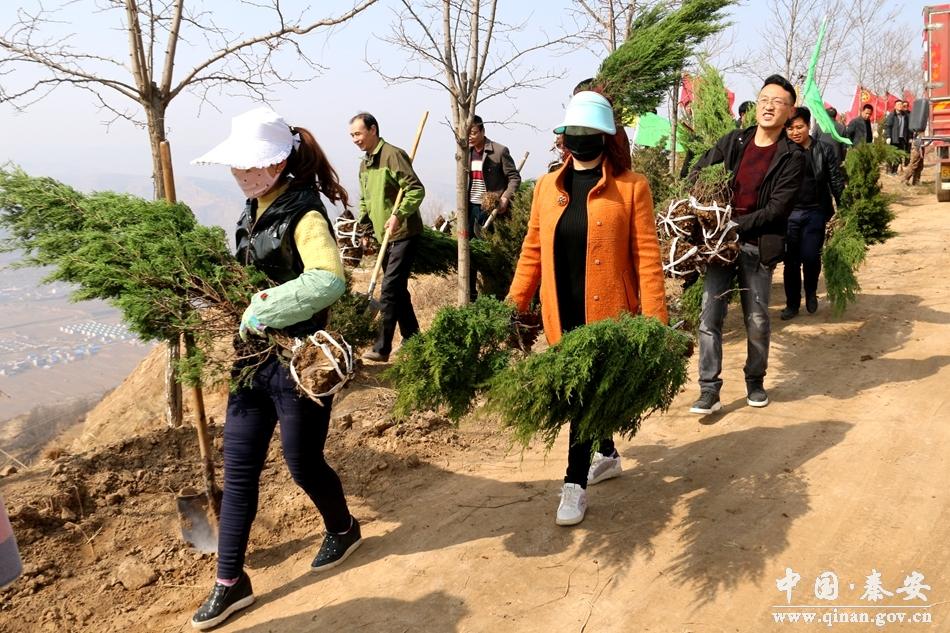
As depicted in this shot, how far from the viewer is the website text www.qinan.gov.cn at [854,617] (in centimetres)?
279

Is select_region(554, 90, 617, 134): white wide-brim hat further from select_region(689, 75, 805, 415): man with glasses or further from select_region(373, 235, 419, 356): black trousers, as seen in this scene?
select_region(373, 235, 419, 356): black trousers

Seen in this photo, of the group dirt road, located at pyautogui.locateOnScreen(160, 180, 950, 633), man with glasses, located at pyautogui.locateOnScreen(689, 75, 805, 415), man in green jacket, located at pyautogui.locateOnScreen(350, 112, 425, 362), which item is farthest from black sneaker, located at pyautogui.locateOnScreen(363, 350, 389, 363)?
man with glasses, located at pyautogui.locateOnScreen(689, 75, 805, 415)

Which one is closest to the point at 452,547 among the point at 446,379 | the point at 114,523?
the point at 446,379

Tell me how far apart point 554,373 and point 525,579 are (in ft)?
3.14

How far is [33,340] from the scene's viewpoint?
25.8 meters

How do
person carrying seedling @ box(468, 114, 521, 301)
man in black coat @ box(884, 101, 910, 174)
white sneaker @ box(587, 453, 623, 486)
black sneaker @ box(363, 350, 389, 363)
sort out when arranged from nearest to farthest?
white sneaker @ box(587, 453, 623, 486), black sneaker @ box(363, 350, 389, 363), person carrying seedling @ box(468, 114, 521, 301), man in black coat @ box(884, 101, 910, 174)

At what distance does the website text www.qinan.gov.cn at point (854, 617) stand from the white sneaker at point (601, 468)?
1261 millimetres

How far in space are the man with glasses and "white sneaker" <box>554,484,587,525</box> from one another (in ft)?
5.08

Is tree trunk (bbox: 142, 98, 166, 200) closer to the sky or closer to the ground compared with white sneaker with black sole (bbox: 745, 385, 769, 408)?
closer to the sky

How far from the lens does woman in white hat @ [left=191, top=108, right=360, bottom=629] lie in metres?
2.83

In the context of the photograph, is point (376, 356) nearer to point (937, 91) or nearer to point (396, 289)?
point (396, 289)

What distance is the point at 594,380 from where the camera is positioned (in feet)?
9.63

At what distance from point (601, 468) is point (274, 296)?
2044 mm

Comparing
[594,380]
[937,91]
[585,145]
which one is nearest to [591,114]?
[585,145]
